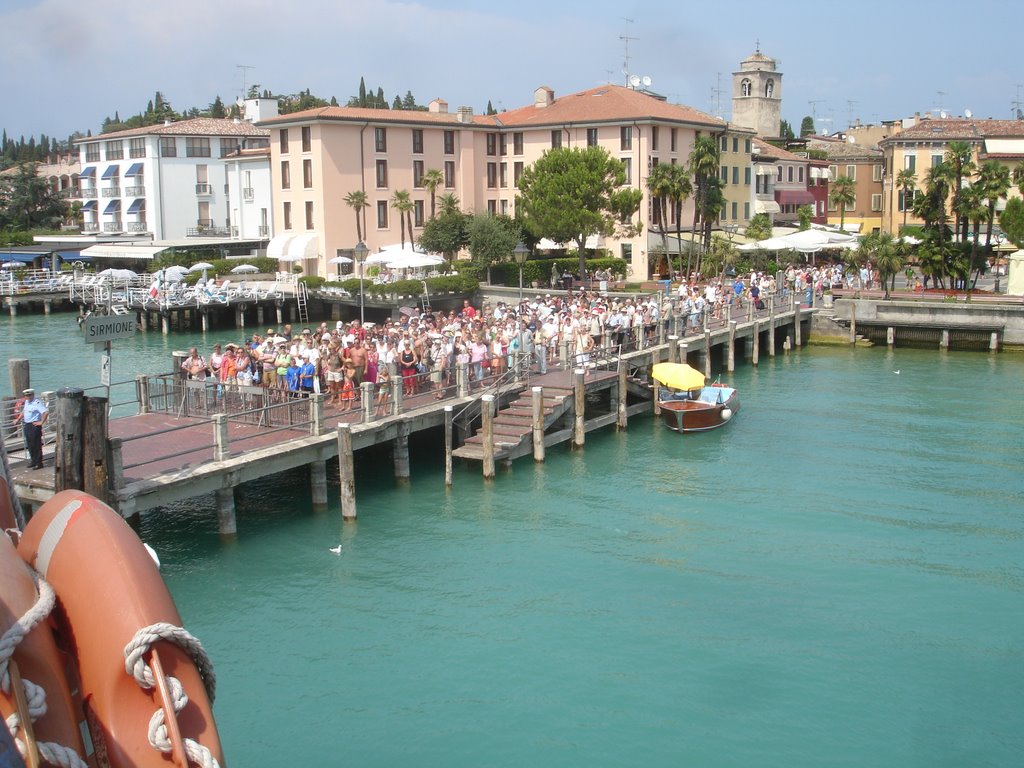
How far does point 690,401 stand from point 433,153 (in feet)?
138

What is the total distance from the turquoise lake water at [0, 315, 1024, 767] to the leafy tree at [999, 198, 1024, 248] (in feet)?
139

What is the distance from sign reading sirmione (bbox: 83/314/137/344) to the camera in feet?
53.9

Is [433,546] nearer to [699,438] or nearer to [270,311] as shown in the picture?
[699,438]

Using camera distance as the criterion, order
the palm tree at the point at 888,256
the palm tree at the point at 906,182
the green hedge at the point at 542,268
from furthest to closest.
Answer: the palm tree at the point at 906,182 → the green hedge at the point at 542,268 → the palm tree at the point at 888,256

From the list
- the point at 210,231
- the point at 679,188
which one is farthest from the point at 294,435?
the point at 210,231

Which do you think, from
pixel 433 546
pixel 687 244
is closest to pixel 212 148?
pixel 687 244

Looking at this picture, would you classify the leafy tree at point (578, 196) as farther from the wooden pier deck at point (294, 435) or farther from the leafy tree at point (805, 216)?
the wooden pier deck at point (294, 435)

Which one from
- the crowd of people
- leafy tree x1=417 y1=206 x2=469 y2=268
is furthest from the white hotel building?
the crowd of people

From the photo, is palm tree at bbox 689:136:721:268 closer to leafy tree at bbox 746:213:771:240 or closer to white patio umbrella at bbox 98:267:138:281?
leafy tree at bbox 746:213:771:240

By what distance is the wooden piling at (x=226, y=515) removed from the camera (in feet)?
65.9

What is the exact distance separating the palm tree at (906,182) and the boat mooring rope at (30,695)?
2962 inches

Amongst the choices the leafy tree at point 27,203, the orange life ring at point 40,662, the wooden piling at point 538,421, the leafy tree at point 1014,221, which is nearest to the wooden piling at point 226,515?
the wooden piling at point 538,421

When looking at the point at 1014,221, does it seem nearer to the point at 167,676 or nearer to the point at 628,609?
the point at 628,609

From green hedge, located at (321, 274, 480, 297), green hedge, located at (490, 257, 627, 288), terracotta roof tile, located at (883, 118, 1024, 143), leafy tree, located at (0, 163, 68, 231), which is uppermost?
terracotta roof tile, located at (883, 118, 1024, 143)
